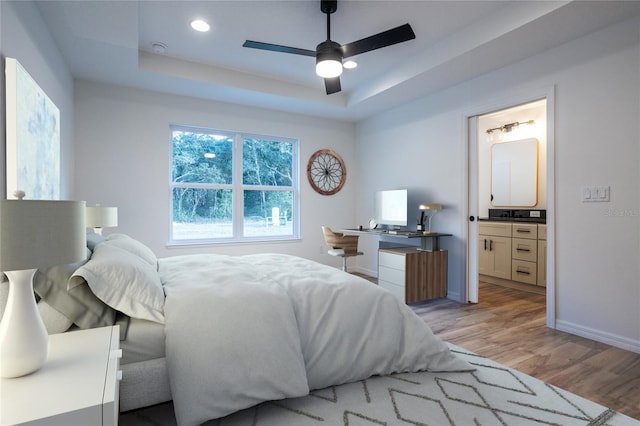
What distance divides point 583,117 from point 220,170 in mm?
3973

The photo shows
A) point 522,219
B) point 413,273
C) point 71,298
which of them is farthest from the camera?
point 522,219

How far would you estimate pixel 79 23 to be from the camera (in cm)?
259

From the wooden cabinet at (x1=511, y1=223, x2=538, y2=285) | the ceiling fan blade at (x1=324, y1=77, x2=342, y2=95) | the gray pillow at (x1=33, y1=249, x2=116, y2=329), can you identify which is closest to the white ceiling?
the ceiling fan blade at (x1=324, y1=77, x2=342, y2=95)

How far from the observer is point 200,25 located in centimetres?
296

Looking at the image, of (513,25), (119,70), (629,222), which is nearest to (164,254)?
(119,70)

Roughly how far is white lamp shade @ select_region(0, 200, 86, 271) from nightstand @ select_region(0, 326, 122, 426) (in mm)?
355

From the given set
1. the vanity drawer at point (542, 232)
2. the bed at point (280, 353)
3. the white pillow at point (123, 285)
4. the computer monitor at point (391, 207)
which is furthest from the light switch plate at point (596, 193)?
the white pillow at point (123, 285)

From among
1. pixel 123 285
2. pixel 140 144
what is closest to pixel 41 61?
pixel 140 144

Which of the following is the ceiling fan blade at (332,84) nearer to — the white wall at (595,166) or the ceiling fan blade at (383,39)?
the ceiling fan blade at (383,39)

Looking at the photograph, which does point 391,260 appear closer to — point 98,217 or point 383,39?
point 383,39

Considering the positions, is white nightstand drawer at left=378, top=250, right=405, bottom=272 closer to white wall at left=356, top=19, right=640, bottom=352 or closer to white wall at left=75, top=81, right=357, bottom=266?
white wall at left=356, top=19, right=640, bottom=352

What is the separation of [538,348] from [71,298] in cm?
295

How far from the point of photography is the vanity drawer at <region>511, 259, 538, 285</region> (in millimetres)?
4203

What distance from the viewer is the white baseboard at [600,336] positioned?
8.19 feet
